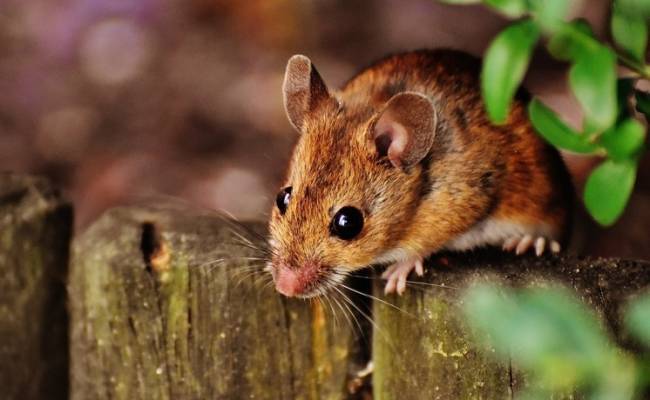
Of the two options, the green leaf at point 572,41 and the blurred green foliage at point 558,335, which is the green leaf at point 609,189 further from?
the blurred green foliage at point 558,335

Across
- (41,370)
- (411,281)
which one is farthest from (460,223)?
(41,370)

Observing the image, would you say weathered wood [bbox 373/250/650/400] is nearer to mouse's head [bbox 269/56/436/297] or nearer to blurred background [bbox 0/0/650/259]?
mouse's head [bbox 269/56/436/297]

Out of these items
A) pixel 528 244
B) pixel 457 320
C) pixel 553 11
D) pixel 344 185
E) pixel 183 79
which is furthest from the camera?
pixel 183 79

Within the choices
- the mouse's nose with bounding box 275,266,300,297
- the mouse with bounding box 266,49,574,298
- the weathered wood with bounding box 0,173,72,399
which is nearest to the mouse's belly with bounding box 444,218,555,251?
the mouse with bounding box 266,49,574,298

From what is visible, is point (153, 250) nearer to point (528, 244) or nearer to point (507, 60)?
point (528, 244)

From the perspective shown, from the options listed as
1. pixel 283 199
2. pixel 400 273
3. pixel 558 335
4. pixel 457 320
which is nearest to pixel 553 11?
pixel 558 335

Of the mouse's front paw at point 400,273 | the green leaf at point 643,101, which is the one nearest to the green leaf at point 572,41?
the green leaf at point 643,101
